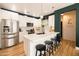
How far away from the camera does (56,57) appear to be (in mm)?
2402

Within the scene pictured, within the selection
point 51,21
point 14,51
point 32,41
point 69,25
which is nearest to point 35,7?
point 51,21

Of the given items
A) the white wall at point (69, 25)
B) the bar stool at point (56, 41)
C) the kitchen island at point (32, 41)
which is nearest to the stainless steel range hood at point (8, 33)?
the kitchen island at point (32, 41)

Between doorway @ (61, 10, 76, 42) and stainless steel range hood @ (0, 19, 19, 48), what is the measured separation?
3.41ft

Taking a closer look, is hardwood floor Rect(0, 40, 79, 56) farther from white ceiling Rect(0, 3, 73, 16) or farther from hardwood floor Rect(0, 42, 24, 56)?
white ceiling Rect(0, 3, 73, 16)

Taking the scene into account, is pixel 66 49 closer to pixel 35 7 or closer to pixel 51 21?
pixel 51 21

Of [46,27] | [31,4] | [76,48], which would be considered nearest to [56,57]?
[76,48]

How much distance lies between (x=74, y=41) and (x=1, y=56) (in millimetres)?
1626

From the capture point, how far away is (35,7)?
7.91ft

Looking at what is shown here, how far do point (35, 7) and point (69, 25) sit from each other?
0.87 meters

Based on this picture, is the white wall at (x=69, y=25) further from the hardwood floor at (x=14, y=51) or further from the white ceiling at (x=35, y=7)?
the hardwood floor at (x=14, y=51)

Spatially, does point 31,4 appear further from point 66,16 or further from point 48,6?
point 66,16

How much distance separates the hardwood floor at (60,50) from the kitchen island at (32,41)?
0.12 m

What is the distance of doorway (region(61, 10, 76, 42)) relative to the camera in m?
2.50

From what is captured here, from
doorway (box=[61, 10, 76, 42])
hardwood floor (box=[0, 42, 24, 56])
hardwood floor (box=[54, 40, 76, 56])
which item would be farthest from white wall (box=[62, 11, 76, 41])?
hardwood floor (box=[0, 42, 24, 56])
